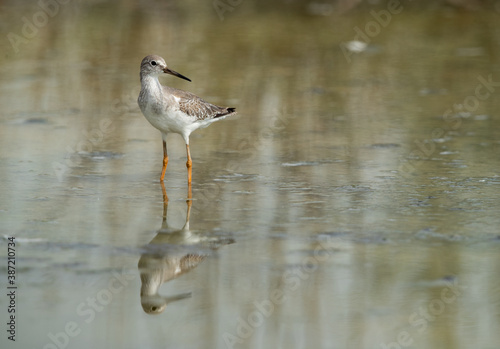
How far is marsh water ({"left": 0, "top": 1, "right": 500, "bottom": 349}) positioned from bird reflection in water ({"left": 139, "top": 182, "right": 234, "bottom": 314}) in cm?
2

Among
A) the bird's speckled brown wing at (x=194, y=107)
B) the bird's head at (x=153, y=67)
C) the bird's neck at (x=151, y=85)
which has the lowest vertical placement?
the bird's speckled brown wing at (x=194, y=107)

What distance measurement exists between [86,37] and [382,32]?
5285 mm

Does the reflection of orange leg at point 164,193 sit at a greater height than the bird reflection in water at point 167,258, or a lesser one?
greater

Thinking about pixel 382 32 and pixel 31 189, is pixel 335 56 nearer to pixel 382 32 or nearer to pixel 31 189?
pixel 382 32

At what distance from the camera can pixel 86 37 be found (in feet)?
51.5

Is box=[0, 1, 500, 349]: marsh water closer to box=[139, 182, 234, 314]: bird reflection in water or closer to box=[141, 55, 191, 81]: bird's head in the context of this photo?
box=[139, 182, 234, 314]: bird reflection in water

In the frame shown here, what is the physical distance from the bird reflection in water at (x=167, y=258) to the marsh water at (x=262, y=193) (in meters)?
0.02

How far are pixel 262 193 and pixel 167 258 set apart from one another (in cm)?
190

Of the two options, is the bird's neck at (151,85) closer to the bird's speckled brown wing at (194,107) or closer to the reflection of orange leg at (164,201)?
the bird's speckled brown wing at (194,107)

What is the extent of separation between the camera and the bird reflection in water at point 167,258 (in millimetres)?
5789

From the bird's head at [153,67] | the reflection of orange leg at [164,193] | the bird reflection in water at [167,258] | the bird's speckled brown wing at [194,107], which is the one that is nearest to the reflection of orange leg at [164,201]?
the reflection of orange leg at [164,193]

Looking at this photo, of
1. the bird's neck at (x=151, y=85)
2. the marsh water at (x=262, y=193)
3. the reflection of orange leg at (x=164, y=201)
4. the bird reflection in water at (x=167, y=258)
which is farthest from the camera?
the bird's neck at (x=151, y=85)

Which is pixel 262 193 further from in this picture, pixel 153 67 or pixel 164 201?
pixel 153 67

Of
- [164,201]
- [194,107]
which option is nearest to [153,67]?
[194,107]
